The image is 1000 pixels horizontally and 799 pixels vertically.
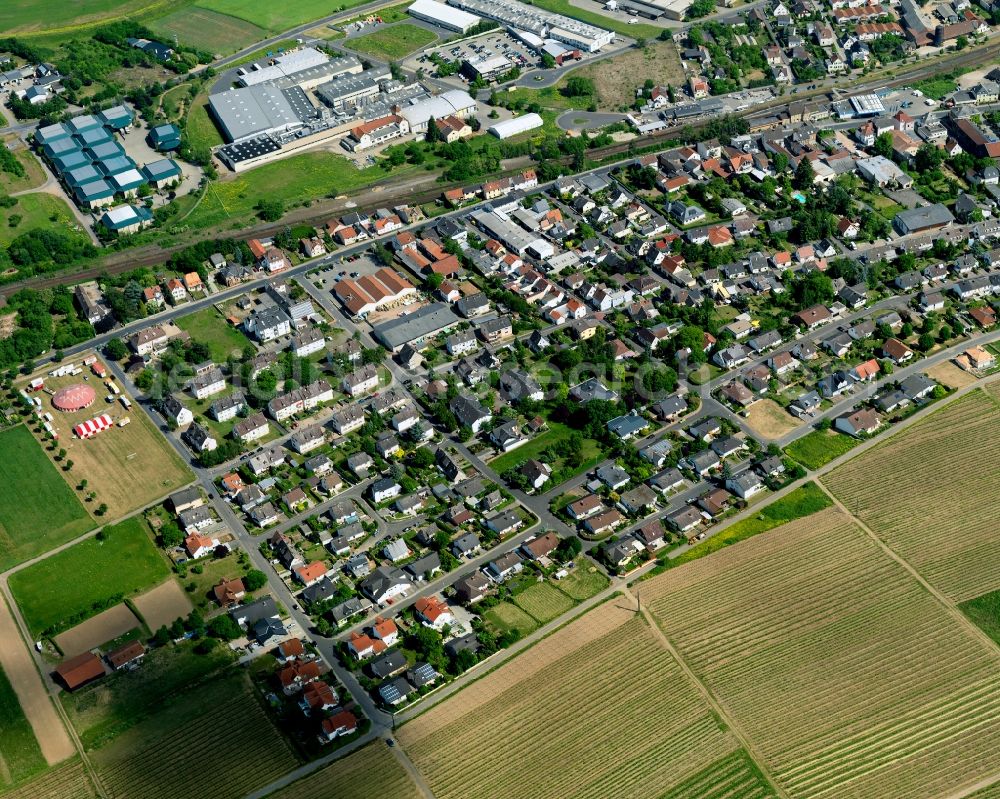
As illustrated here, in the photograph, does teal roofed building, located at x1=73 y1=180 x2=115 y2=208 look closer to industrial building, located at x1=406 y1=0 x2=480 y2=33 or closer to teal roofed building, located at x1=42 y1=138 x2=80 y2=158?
teal roofed building, located at x1=42 y1=138 x2=80 y2=158

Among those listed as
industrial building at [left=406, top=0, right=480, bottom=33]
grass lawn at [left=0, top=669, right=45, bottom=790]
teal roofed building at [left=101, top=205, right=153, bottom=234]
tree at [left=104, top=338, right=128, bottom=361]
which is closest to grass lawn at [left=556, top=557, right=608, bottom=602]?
grass lawn at [left=0, top=669, right=45, bottom=790]

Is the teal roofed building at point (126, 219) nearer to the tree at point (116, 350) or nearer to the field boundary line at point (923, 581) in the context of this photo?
the tree at point (116, 350)

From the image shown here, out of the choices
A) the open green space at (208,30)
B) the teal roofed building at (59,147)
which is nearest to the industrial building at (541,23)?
the open green space at (208,30)

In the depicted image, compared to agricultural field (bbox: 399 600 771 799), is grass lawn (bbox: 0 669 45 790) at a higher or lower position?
higher

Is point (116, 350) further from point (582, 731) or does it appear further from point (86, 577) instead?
point (582, 731)

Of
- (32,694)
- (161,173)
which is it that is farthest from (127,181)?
(32,694)

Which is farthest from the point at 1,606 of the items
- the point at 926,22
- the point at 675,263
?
the point at 926,22
